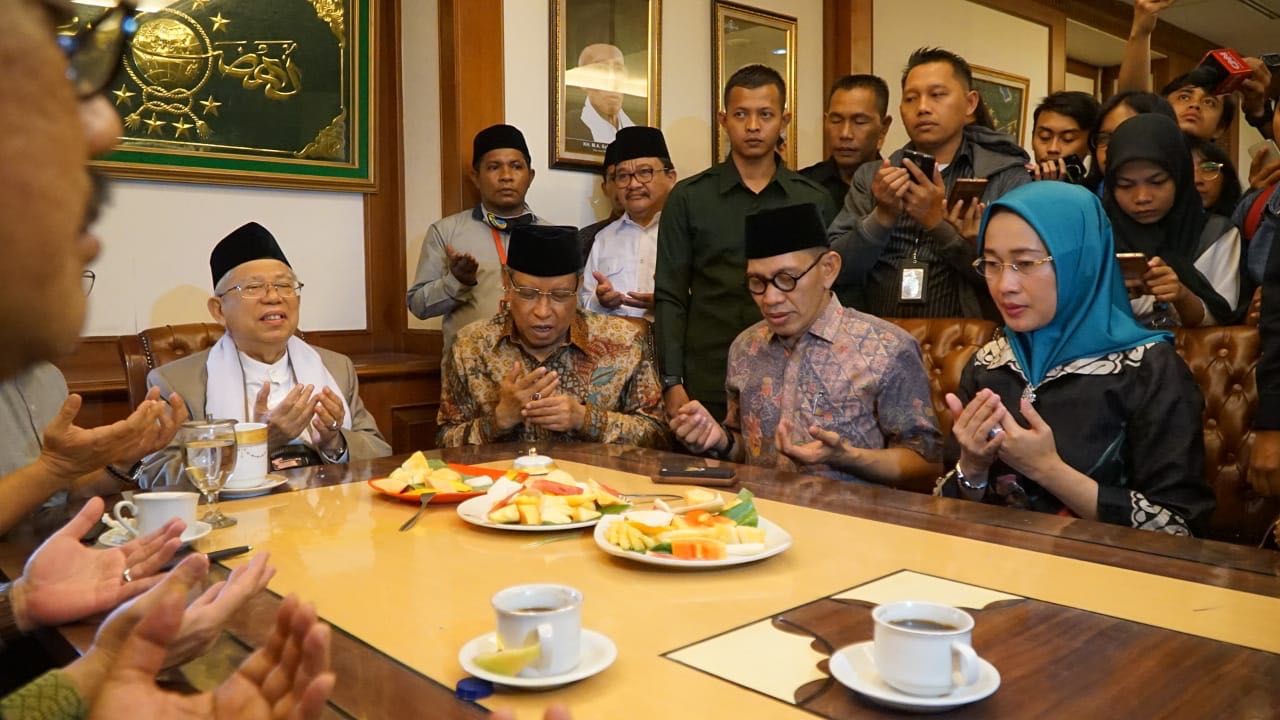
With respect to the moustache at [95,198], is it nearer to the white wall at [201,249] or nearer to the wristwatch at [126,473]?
the wristwatch at [126,473]

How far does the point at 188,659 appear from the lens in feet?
3.21

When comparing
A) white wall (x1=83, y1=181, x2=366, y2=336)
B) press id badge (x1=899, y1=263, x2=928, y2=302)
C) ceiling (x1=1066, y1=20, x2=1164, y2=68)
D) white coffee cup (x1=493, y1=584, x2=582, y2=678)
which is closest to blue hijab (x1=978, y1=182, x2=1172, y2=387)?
press id badge (x1=899, y1=263, x2=928, y2=302)

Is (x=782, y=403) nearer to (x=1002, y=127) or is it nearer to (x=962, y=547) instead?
(x=962, y=547)

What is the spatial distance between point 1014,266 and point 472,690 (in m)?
1.59

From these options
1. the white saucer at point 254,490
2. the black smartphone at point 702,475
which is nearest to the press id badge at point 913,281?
the black smartphone at point 702,475

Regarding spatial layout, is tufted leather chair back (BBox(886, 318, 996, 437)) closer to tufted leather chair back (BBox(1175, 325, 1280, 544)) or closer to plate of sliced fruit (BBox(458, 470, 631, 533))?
tufted leather chair back (BBox(1175, 325, 1280, 544))

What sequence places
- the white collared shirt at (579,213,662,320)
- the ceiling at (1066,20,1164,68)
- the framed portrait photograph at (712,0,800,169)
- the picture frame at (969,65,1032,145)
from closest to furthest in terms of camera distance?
the white collared shirt at (579,213,662,320)
the framed portrait photograph at (712,0,800,169)
the picture frame at (969,65,1032,145)
the ceiling at (1066,20,1164,68)

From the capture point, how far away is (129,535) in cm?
148

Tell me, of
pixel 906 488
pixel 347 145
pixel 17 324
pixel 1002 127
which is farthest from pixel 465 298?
pixel 1002 127

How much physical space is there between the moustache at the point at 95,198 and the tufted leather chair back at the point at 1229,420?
2.22m

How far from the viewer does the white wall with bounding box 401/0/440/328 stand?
3.97 m

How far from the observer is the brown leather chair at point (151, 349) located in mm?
2746

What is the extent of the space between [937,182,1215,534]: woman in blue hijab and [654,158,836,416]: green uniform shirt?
1.25 metres

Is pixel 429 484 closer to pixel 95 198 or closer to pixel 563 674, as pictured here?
pixel 563 674
